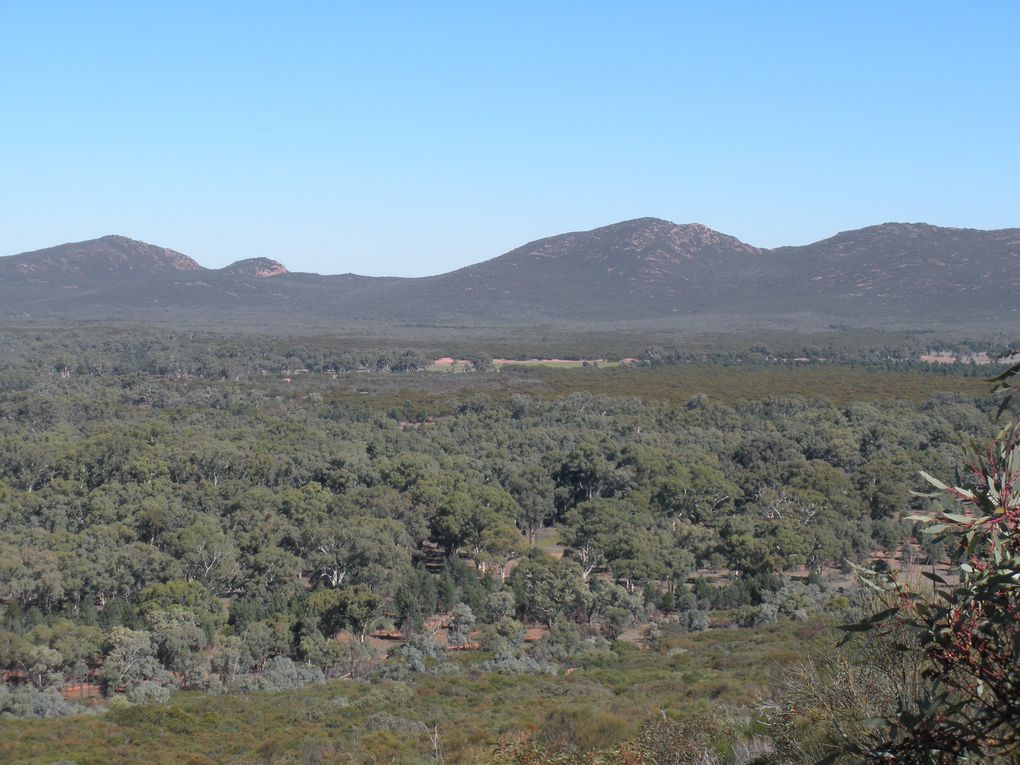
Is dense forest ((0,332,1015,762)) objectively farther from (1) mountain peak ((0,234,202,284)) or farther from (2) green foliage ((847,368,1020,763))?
(1) mountain peak ((0,234,202,284))

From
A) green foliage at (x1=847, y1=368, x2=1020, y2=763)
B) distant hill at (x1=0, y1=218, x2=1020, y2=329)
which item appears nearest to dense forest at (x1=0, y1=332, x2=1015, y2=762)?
green foliage at (x1=847, y1=368, x2=1020, y2=763)

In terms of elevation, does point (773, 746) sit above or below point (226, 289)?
below

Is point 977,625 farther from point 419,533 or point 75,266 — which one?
point 75,266

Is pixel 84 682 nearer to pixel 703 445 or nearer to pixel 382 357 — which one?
pixel 703 445

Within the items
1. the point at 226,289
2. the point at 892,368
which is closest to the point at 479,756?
the point at 892,368

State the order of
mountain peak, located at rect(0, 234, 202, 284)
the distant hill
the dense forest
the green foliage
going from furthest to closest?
mountain peak, located at rect(0, 234, 202, 284)
the distant hill
the dense forest
the green foliage

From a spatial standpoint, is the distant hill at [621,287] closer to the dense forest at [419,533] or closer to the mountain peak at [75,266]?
the mountain peak at [75,266]
